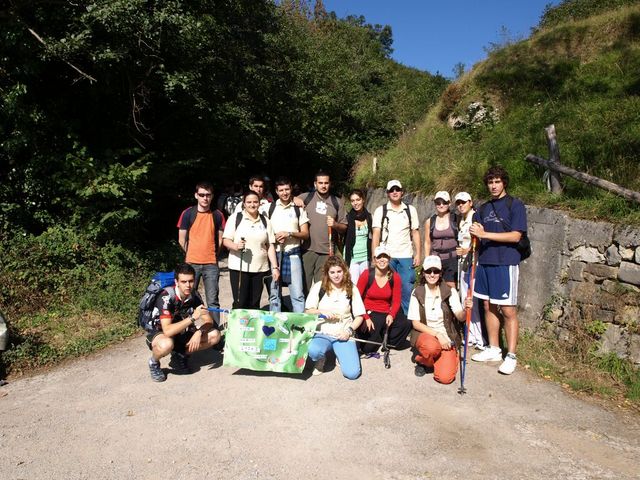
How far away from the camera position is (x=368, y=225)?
6.25 m

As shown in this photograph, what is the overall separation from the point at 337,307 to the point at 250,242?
1.27 m

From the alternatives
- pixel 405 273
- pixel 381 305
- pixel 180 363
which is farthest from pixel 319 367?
pixel 405 273

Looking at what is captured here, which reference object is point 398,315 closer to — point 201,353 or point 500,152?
point 201,353

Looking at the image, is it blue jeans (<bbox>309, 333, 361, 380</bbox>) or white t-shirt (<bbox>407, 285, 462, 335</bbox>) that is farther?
white t-shirt (<bbox>407, 285, 462, 335</bbox>)

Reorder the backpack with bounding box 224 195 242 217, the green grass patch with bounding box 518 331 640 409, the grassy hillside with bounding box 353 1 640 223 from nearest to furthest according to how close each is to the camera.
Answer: the green grass patch with bounding box 518 331 640 409 < the grassy hillside with bounding box 353 1 640 223 < the backpack with bounding box 224 195 242 217

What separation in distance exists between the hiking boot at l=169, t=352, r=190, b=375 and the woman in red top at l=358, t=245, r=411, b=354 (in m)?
1.93

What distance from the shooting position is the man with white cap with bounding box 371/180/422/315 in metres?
5.93

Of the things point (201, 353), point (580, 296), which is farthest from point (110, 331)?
point (580, 296)

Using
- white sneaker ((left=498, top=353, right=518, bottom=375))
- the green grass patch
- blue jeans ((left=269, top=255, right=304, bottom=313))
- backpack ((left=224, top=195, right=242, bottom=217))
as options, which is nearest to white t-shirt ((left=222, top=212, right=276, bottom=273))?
blue jeans ((left=269, top=255, right=304, bottom=313))

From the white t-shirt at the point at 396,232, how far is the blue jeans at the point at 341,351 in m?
1.46

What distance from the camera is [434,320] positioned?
5.04 metres

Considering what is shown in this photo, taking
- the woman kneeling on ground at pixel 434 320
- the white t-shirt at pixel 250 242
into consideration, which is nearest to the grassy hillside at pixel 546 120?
the woman kneeling on ground at pixel 434 320

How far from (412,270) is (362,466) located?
10.1 feet

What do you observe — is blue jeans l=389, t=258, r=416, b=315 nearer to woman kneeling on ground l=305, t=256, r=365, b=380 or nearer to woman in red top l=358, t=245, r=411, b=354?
woman in red top l=358, t=245, r=411, b=354
